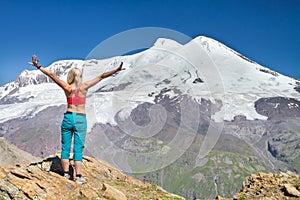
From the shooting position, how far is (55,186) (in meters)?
12.7

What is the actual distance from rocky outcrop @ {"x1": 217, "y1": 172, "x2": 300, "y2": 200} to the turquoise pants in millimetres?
6553

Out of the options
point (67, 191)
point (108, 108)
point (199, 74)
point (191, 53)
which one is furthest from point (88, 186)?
point (191, 53)

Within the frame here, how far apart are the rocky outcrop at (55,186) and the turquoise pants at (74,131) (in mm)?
1082

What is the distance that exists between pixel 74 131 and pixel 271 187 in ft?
26.8

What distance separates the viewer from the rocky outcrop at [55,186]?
11.8 m

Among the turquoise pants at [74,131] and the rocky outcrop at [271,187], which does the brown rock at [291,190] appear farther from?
the turquoise pants at [74,131]

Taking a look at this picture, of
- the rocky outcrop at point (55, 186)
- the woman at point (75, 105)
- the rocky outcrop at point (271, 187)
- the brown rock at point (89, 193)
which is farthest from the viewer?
the rocky outcrop at point (271, 187)

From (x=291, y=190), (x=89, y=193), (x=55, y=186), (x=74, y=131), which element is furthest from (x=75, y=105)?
(x=291, y=190)

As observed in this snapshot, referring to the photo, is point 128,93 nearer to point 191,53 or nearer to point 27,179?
point 191,53

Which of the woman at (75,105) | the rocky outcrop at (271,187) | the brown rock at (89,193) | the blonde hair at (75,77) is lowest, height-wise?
the brown rock at (89,193)

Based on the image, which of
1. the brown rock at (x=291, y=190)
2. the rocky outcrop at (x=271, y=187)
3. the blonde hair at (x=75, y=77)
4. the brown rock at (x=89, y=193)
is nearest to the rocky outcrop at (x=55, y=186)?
the brown rock at (x=89, y=193)

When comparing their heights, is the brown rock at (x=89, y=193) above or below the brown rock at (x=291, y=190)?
below

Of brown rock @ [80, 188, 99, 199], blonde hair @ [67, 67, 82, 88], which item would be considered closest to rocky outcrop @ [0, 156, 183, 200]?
brown rock @ [80, 188, 99, 199]

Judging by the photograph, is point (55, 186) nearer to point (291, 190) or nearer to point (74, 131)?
point (74, 131)
